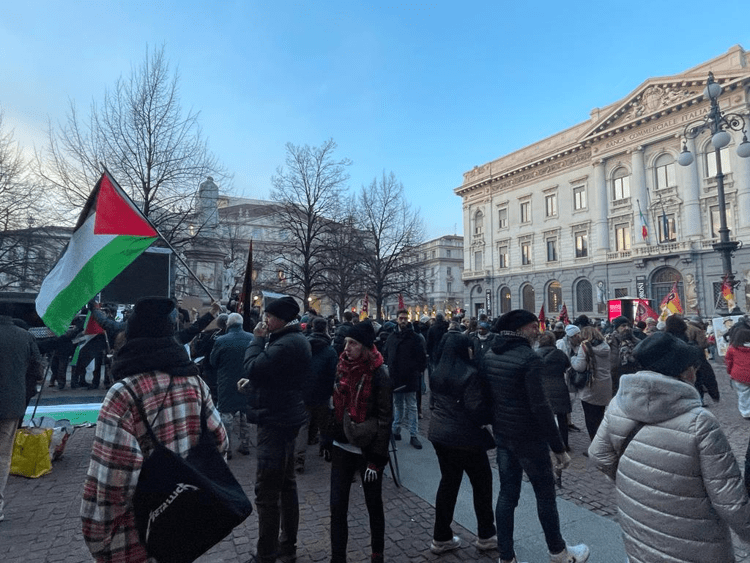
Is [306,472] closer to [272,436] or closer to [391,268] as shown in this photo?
[272,436]

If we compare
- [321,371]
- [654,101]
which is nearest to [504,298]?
[654,101]

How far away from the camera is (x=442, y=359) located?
3.75 metres

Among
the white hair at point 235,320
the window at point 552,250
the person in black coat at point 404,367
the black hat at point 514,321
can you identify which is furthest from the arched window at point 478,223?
the black hat at point 514,321

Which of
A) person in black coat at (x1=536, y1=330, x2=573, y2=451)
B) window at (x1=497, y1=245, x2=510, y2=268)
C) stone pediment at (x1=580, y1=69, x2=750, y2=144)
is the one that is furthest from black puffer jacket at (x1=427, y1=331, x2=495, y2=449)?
window at (x1=497, y1=245, x2=510, y2=268)

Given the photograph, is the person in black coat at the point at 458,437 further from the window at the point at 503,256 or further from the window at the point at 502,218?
the window at the point at 502,218

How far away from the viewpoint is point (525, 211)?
45.9 meters

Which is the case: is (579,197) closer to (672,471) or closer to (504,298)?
(504,298)

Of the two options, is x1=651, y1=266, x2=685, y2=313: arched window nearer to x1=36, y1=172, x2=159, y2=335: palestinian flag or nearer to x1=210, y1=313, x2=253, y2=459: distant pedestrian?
x1=210, y1=313, x2=253, y2=459: distant pedestrian

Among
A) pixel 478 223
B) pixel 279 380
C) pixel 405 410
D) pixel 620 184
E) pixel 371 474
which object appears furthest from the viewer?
pixel 478 223

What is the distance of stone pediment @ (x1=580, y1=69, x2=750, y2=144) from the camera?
31.1 m

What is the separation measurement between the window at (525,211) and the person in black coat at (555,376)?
41.5m

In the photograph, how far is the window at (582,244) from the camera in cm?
3959

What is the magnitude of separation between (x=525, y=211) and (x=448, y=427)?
45.8 meters

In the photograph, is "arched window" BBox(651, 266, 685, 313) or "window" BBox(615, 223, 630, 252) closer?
"arched window" BBox(651, 266, 685, 313)
